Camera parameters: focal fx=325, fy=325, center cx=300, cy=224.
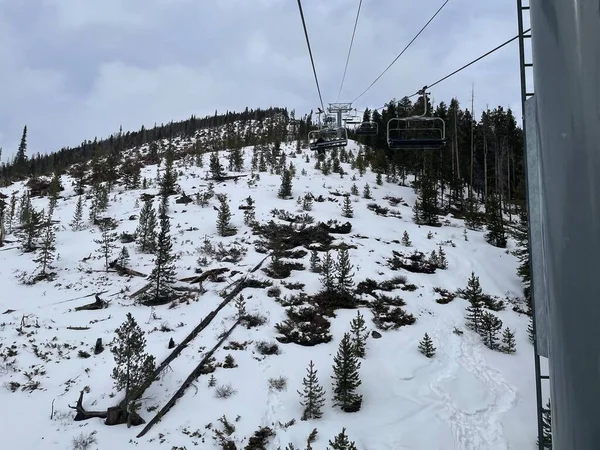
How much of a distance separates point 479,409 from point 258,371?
18.1 ft

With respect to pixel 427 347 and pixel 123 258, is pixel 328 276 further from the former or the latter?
pixel 123 258

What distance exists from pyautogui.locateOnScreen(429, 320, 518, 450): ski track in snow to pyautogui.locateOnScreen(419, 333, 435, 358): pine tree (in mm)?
269

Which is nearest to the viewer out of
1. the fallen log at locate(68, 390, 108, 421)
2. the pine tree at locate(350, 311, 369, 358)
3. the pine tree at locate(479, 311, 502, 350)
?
the fallen log at locate(68, 390, 108, 421)

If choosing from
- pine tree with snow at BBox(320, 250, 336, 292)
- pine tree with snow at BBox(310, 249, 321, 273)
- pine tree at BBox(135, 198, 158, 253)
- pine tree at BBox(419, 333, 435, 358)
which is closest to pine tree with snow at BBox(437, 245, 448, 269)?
pine tree with snow at BBox(320, 250, 336, 292)

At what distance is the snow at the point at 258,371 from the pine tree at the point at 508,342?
24 centimetres

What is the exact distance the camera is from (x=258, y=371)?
8.83 metres

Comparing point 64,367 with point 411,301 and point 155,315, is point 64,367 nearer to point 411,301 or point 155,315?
point 155,315

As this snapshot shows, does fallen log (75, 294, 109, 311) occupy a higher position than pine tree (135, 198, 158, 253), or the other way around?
pine tree (135, 198, 158, 253)

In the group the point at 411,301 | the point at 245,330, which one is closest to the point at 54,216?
the point at 245,330

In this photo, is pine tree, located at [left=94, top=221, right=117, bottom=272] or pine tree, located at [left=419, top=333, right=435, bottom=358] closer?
pine tree, located at [left=419, top=333, right=435, bottom=358]

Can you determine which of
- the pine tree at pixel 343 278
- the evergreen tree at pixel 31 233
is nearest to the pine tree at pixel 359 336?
the pine tree at pixel 343 278

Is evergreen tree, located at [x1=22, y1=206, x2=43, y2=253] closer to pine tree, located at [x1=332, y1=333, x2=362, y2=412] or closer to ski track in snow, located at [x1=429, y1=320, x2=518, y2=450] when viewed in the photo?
pine tree, located at [x1=332, y1=333, x2=362, y2=412]

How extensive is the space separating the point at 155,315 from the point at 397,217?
1745 cm

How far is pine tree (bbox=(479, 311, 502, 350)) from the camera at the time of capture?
10.3 metres
